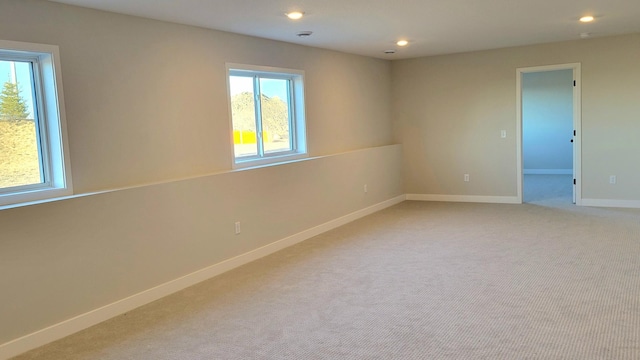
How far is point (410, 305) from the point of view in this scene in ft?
11.7

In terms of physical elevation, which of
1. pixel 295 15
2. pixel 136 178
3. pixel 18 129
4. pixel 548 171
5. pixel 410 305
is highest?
pixel 295 15

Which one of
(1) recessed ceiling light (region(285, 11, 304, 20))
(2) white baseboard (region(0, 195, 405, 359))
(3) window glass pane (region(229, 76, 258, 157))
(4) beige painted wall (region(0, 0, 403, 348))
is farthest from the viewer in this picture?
(3) window glass pane (region(229, 76, 258, 157))

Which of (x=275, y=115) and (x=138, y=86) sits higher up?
(x=138, y=86)

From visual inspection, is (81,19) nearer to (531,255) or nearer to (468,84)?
(531,255)

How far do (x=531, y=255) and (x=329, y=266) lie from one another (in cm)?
192

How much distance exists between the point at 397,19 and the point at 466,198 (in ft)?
12.9

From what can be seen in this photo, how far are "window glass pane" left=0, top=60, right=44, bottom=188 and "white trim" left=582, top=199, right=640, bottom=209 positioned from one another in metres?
6.76

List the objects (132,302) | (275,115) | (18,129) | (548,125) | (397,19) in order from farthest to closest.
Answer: (548,125) → (275,115) → (397,19) → (132,302) → (18,129)

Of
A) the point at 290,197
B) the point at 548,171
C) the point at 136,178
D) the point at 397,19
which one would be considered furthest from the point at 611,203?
the point at 136,178

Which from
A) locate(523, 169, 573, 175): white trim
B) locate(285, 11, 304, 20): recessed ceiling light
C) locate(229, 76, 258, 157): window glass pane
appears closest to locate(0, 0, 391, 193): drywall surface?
locate(229, 76, 258, 157): window glass pane

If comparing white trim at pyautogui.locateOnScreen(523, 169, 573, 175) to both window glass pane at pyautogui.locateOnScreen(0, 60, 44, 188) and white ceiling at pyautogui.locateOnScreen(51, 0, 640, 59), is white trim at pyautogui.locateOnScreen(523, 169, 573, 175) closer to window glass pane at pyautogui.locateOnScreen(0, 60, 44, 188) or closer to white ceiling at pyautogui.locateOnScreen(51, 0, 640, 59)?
white ceiling at pyautogui.locateOnScreen(51, 0, 640, 59)

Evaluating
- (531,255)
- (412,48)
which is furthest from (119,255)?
(412,48)

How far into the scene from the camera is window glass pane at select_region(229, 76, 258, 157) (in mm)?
5152

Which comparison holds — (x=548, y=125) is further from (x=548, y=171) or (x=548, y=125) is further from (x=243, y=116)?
(x=243, y=116)
